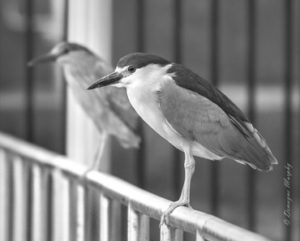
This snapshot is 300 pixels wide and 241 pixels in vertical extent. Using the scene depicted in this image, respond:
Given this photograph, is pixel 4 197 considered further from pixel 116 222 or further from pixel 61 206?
pixel 116 222

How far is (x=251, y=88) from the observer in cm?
213

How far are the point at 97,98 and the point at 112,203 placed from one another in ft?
2.21

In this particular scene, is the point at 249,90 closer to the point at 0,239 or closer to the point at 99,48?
the point at 99,48

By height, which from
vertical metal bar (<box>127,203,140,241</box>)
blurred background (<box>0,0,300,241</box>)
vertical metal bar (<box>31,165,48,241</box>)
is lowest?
blurred background (<box>0,0,300,241</box>)

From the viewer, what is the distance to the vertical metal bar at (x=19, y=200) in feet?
5.89

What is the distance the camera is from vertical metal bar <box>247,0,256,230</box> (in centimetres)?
205

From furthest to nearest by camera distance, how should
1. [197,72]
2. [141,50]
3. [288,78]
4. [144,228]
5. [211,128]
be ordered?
[197,72] → [288,78] → [141,50] → [211,128] → [144,228]

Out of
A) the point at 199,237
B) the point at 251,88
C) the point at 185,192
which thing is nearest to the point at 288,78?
the point at 251,88

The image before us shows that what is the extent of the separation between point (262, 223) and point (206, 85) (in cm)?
382

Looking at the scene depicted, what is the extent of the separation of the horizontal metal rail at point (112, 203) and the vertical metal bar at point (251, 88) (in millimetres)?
527

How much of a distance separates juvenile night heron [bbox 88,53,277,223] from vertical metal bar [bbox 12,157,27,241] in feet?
1.78

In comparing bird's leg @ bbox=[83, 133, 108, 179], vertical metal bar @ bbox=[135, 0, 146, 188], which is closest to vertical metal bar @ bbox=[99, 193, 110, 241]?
bird's leg @ bbox=[83, 133, 108, 179]

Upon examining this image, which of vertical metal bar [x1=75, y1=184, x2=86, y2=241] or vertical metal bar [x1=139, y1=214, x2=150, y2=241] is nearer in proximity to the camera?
vertical metal bar [x1=139, y1=214, x2=150, y2=241]

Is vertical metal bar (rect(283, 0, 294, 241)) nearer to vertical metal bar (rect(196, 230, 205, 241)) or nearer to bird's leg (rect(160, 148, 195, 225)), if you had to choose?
bird's leg (rect(160, 148, 195, 225))
